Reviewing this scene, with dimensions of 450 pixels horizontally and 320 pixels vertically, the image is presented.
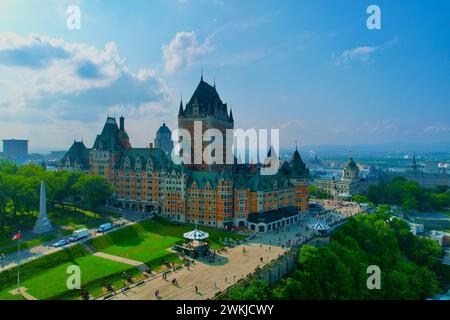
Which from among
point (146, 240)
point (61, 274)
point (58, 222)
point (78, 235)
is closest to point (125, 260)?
point (61, 274)

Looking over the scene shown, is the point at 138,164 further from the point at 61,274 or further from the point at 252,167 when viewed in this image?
the point at 61,274

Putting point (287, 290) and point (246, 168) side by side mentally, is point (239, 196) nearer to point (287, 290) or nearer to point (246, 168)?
point (246, 168)

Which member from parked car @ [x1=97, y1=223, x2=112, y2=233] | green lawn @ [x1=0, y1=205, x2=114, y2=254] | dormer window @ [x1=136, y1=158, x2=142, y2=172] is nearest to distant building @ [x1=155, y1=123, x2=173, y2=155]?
dormer window @ [x1=136, y1=158, x2=142, y2=172]

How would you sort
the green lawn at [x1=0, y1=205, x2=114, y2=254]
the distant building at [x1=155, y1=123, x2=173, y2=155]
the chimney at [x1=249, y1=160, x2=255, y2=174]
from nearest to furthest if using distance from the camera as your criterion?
the green lawn at [x1=0, y1=205, x2=114, y2=254] → the chimney at [x1=249, y1=160, x2=255, y2=174] → the distant building at [x1=155, y1=123, x2=173, y2=155]

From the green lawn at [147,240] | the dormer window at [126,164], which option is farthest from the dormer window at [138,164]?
the green lawn at [147,240]

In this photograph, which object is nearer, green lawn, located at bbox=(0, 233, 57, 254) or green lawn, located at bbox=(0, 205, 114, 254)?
green lawn, located at bbox=(0, 233, 57, 254)

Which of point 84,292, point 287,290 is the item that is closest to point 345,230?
point 287,290

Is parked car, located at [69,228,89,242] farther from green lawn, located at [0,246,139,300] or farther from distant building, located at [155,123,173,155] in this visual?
distant building, located at [155,123,173,155]
